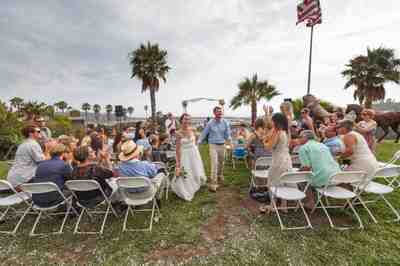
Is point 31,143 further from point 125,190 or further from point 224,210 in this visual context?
point 224,210

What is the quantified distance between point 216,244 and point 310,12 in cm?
1269

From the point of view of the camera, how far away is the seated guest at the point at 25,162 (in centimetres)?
304

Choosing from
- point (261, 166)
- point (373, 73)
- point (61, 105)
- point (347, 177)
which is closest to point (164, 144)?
point (261, 166)

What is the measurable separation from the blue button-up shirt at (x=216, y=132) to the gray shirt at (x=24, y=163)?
319 centimetres

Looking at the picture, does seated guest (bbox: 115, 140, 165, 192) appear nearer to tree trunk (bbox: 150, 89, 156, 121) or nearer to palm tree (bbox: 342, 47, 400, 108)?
tree trunk (bbox: 150, 89, 156, 121)

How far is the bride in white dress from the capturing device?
12.2 feet

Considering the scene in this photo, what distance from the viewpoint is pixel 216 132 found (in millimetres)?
4250

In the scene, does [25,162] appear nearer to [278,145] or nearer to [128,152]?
[128,152]

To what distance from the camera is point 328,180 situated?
8.20 ft

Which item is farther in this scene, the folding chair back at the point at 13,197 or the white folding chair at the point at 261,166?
the white folding chair at the point at 261,166

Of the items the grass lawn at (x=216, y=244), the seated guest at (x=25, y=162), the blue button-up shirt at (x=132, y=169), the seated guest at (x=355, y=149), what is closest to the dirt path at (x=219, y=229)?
the grass lawn at (x=216, y=244)

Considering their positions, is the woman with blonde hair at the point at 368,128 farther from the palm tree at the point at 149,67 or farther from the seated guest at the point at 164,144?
the palm tree at the point at 149,67

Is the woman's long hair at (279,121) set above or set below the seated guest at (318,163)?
above

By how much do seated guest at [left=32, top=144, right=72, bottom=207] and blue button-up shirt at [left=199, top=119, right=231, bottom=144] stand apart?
2677mm
